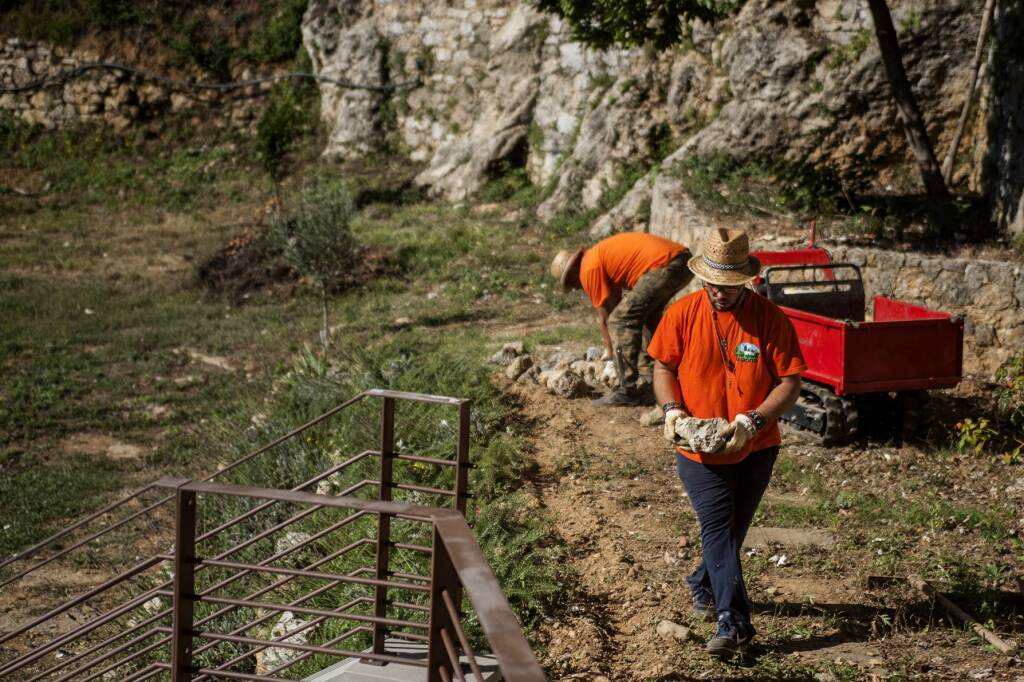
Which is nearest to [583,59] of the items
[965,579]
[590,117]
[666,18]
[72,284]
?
[590,117]

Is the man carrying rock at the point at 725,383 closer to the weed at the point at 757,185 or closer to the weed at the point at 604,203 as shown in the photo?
the weed at the point at 757,185

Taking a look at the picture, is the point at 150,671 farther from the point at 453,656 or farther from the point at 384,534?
the point at 453,656

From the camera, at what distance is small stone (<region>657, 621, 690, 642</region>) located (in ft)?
18.2

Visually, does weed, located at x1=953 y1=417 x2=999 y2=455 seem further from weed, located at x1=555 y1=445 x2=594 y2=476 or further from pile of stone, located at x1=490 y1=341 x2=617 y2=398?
pile of stone, located at x1=490 y1=341 x2=617 y2=398

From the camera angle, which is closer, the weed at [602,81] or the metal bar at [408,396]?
the metal bar at [408,396]

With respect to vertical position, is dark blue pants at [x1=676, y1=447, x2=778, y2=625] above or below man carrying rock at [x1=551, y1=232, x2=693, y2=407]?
below

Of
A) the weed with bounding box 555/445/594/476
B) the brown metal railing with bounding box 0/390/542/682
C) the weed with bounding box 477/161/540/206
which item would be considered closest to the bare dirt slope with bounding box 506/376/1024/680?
the weed with bounding box 555/445/594/476

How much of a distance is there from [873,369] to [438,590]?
587 centimetres

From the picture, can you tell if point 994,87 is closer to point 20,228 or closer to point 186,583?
point 186,583

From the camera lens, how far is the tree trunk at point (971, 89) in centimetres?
1357

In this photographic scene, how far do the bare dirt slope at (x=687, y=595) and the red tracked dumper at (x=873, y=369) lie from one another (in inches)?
12.5

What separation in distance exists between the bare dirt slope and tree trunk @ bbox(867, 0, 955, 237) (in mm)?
5127

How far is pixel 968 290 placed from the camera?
10914 mm

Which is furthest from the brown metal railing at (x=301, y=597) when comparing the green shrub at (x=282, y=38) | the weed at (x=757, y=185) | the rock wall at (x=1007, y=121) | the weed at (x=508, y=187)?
the green shrub at (x=282, y=38)
